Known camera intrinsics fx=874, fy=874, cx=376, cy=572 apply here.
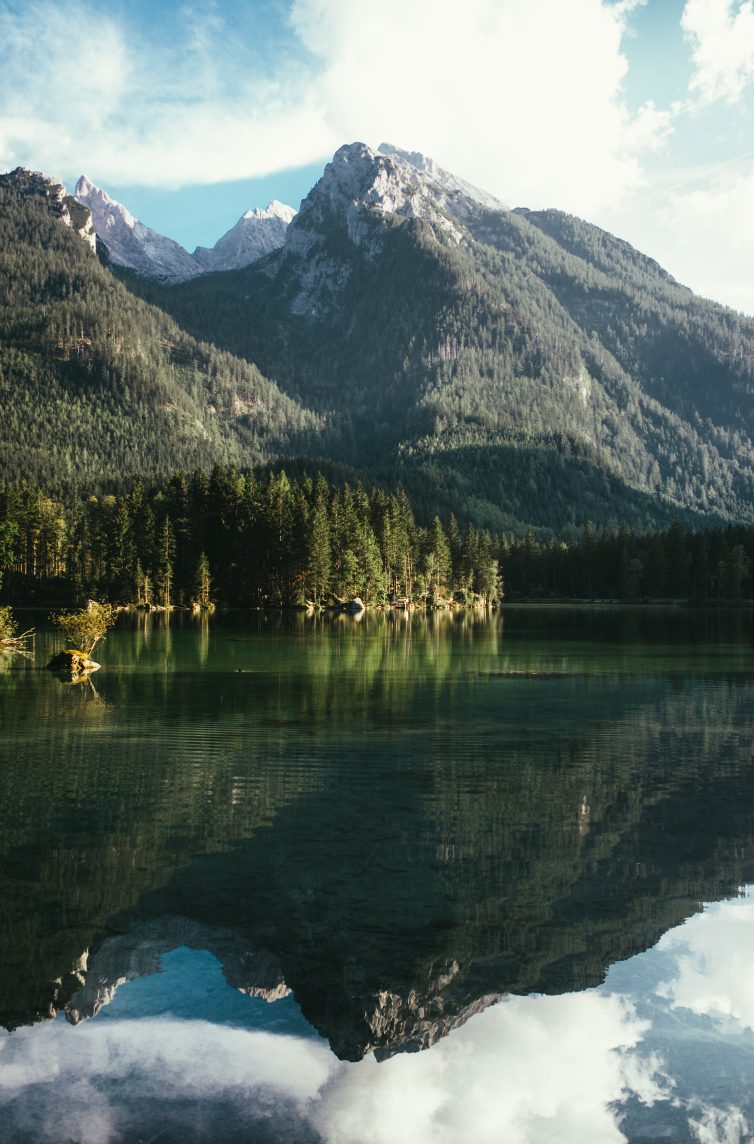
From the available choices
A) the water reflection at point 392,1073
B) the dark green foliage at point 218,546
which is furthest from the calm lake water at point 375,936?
the dark green foliage at point 218,546

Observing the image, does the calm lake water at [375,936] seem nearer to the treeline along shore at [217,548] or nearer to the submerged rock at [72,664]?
the submerged rock at [72,664]

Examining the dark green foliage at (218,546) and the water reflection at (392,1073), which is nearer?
the water reflection at (392,1073)

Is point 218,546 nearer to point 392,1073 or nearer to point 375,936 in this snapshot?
point 375,936

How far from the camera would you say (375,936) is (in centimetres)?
1242

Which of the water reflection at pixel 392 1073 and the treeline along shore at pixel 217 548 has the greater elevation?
the treeline along shore at pixel 217 548

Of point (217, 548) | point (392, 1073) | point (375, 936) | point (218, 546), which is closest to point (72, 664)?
point (375, 936)

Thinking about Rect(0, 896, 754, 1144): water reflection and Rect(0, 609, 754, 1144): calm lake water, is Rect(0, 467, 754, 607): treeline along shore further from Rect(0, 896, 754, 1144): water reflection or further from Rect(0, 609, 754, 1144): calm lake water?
Rect(0, 896, 754, 1144): water reflection

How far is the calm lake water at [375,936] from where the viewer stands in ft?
29.5

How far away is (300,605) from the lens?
417 ft

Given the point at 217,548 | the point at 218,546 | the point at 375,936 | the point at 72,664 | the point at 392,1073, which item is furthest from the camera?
the point at 218,546

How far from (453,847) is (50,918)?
23.6 ft

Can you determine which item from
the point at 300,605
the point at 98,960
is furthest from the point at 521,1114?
the point at 300,605

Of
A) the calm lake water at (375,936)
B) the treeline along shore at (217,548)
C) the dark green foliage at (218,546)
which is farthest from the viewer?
the treeline along shore at (217,548)

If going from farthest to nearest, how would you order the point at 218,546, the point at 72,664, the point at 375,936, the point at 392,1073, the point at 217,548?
the point at 218,546 → the point at 217,548 → the point at 72,664 → the point at 375,936 → the point at 392,1073
